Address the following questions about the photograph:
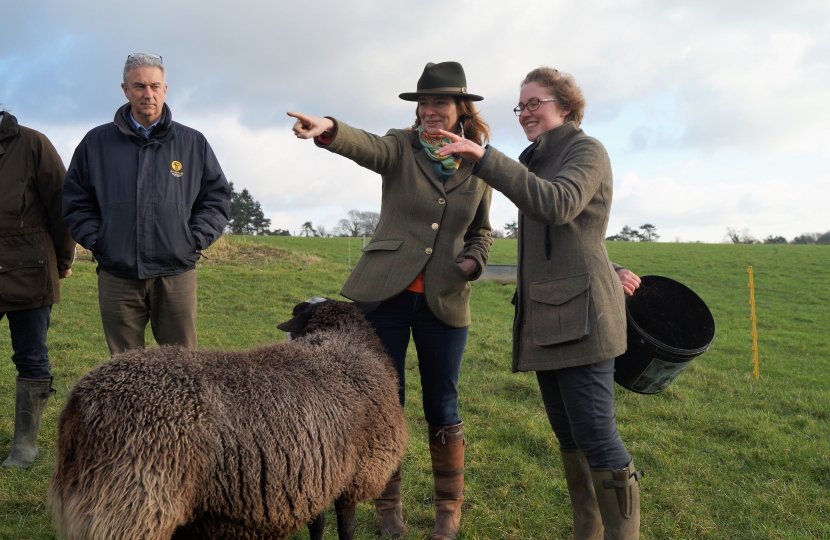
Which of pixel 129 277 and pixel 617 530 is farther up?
pixel 129 277

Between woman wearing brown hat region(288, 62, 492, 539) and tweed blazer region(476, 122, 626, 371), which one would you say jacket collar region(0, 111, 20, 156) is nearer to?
woman wearing brown hat region(288, 62, 492, 539)

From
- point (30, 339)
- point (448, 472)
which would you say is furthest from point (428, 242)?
point (30, 339)

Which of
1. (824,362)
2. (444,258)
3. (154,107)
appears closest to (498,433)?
(444,258)

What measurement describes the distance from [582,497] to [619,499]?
1.85 feet

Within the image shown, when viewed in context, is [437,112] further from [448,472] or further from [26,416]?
[26,416]

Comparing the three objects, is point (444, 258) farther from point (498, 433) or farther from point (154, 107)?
point (498, 433)

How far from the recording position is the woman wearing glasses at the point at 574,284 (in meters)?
2.71

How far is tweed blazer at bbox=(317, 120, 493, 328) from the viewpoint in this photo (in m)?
3.58

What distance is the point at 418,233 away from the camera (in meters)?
3.61

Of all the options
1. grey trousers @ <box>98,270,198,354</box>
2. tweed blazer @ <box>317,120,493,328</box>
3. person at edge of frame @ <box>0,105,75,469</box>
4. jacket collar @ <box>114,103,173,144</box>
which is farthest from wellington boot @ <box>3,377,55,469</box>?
tweed blazer @ <box>317,120,493,328</box>

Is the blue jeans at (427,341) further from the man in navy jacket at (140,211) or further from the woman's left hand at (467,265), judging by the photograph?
the man in navy jacket at (140,211)

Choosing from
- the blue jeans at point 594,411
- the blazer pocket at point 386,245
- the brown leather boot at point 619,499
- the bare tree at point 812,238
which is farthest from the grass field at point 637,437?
the bare tree at point 812,238

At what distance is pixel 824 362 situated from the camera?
995 centimetres

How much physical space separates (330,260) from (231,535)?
19.1m
